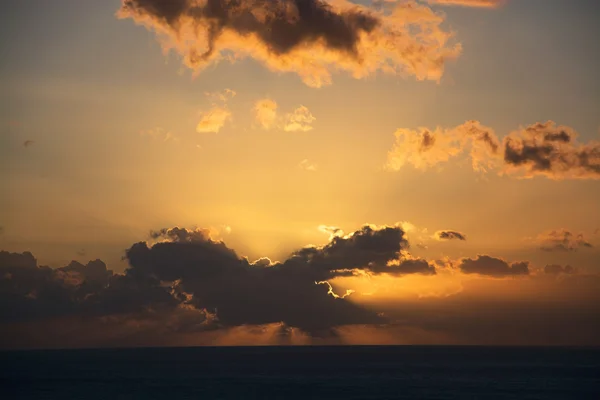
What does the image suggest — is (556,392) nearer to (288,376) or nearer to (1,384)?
(288,376)

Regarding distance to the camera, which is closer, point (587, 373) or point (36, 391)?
point (36, 391)

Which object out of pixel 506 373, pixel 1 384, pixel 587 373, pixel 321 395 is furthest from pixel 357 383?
pixel 1 384

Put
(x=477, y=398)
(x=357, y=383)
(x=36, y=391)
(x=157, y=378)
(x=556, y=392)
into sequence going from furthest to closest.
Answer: (x=157, y=378) → (x=357, y=383) → (x=36, y=391) → (x=556, y=392) → (x=477, y=398)

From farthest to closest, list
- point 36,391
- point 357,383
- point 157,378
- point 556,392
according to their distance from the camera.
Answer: point 157,378
point 357,383
point 36,391
point 556,392

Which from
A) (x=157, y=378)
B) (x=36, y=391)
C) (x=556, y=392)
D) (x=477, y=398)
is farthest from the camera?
(x=157, y=378)

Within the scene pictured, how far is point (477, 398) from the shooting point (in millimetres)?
128875

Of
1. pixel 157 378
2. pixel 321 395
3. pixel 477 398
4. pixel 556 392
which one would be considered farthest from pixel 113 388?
pixel 556 392

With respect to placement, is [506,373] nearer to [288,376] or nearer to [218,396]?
[288,376]

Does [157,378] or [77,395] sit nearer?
[77,395]

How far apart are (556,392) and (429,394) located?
94.8ft

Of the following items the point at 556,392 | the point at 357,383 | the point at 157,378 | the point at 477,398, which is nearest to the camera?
the point at 477,398

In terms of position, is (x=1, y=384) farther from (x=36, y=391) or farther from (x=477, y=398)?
(x=477, y=398)

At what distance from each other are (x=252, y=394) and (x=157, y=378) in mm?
57261

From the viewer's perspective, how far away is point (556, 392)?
13788 centimetres
